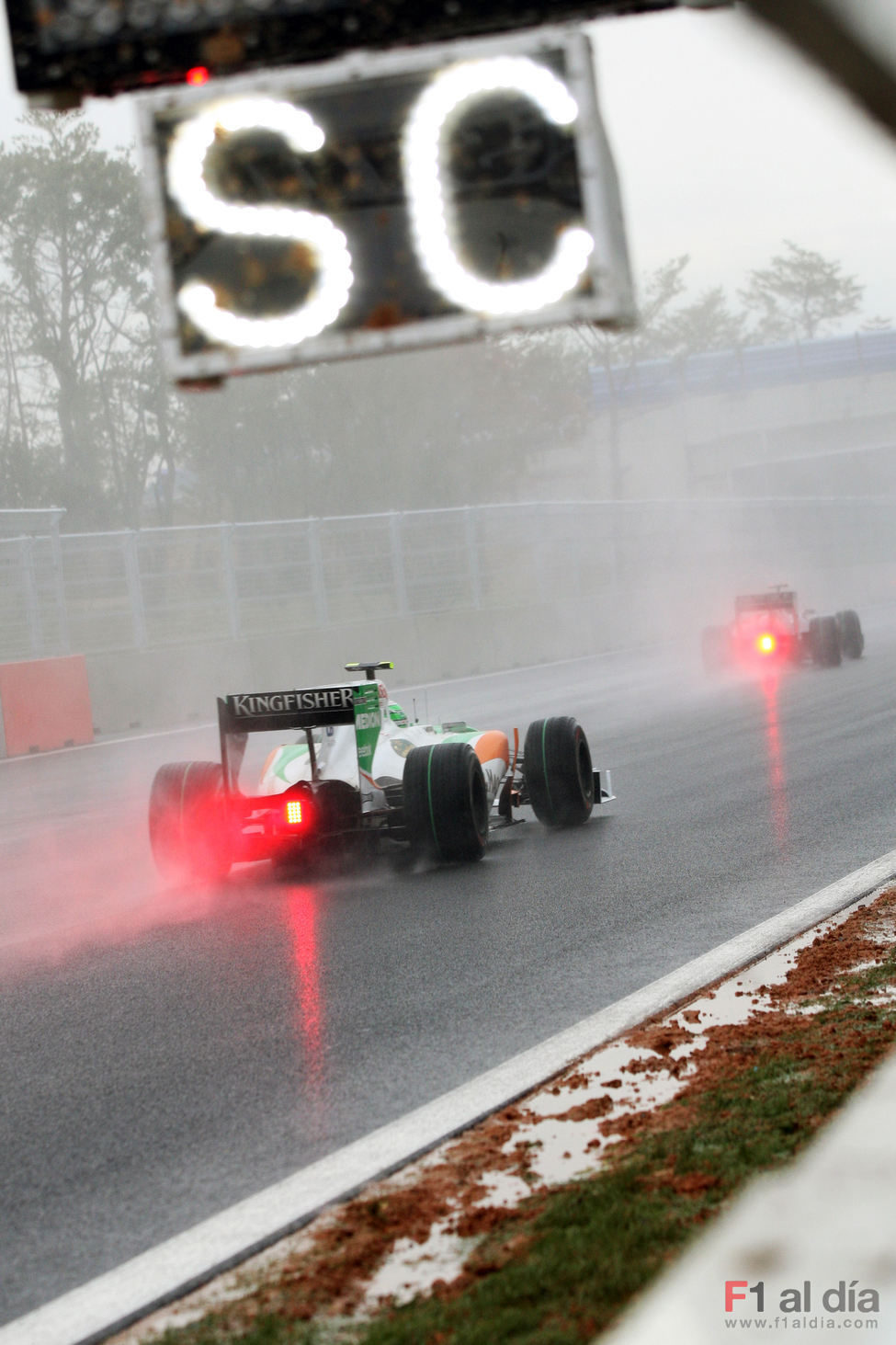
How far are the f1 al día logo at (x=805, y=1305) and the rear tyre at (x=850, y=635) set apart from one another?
69.6 feet

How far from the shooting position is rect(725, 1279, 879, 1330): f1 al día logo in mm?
3232

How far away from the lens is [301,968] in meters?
7.33

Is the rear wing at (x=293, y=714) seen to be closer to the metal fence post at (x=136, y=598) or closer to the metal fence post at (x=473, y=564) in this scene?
the metal fence post at (x=136, y=598)

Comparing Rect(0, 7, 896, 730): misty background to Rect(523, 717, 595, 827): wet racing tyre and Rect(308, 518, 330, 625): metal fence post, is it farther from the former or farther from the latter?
Rect(523, 717, 595, 827): wet racing tyre

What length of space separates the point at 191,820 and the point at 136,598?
1509 cm

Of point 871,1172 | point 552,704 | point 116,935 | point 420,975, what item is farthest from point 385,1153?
point 552,704

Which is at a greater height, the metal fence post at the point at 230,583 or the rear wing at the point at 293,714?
the metal fence post at the point at 230,583

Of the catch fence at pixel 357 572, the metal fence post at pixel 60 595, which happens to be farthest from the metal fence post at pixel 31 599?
the metal fence post at pixel 60 595

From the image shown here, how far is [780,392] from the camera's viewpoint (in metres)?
81.2

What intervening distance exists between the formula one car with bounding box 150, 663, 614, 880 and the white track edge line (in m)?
3.03

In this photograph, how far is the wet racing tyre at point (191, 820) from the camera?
9750 mm

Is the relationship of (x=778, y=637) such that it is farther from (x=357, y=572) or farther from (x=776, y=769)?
(x=776, y=769)

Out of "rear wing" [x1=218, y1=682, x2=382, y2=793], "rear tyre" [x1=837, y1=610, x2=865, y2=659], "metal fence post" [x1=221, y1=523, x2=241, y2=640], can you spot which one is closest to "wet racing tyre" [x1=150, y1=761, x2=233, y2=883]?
"rear wing" [x1=218, y1=682, x2=382, y2=793]

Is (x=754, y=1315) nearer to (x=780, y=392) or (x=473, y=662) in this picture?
(x=473, y=662)
